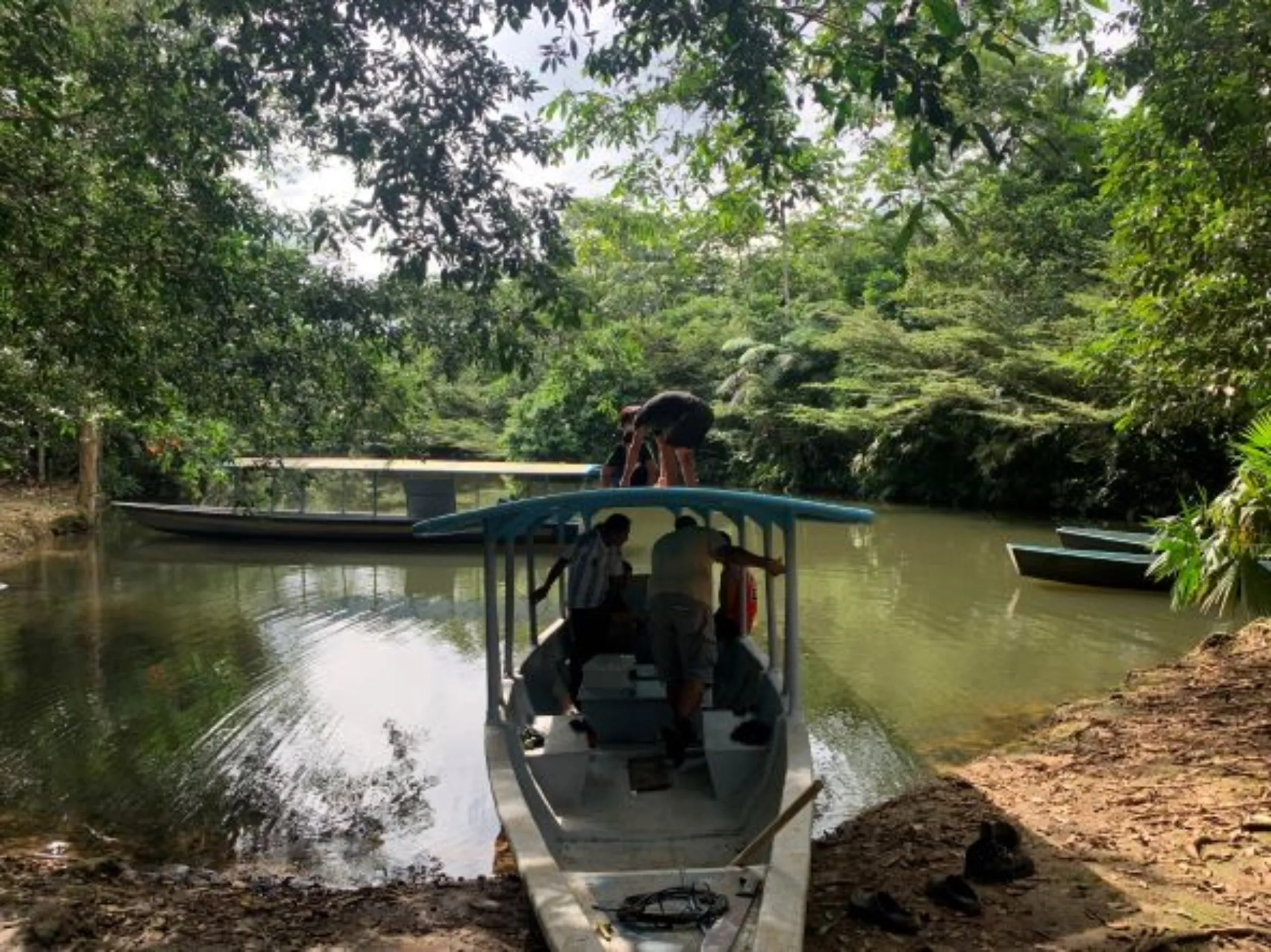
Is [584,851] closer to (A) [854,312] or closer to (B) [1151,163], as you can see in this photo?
(B) [1151,163]

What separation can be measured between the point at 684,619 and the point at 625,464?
2.54 metres

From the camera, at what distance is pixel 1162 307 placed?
24.0 ft

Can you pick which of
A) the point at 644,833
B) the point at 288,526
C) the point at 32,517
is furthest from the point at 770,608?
the point at 32,517

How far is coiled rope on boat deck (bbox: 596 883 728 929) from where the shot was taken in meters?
3.42

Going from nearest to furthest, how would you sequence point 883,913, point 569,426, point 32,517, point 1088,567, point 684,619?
1. point 883,913
2. point 684,619
3. point 1088,567
4. point 32,517
5. point 569,426

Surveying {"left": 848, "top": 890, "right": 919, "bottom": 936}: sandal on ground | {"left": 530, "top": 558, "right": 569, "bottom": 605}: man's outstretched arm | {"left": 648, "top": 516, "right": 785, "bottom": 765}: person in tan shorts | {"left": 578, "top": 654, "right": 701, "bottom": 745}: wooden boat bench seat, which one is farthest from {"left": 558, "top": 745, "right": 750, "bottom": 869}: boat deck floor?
{"left": 530, "top": 558, "right": 569, "bottom": 605}: man's outstretched arm

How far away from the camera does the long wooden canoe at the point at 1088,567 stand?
1263cm

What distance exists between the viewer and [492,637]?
530 centimetres

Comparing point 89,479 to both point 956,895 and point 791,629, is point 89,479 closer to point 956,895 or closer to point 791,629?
point 791,629

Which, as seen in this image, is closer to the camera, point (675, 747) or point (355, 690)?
point (675, 747)

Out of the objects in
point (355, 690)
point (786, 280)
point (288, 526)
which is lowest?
point (355, 690)

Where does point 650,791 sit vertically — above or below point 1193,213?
below

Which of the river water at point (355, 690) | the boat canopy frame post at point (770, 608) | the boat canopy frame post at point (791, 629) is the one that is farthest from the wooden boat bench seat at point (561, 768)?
the boat canopy frame post at point (770, 608)

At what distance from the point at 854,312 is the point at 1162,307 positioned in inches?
726
